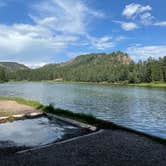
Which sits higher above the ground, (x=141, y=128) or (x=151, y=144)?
(x=151, y=144)

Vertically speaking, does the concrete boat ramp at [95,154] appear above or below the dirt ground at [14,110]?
below

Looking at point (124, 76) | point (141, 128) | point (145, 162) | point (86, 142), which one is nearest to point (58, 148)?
point (86, 142)

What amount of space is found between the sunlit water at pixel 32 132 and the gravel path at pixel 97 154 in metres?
1.76

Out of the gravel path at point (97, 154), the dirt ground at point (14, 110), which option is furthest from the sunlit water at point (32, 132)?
the dirt ground at point (14, 110)

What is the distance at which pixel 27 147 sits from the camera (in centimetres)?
1063

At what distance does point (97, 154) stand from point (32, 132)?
569 centimetres

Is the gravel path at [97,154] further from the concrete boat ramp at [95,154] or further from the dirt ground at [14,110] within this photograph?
the dirt ground at [14,110]

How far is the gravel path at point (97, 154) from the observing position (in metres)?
8.23

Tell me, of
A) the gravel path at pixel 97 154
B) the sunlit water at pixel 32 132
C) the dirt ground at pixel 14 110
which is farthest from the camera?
the dirt ground at pixel 14 110

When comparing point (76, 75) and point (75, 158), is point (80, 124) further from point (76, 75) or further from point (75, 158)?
point (76, 75)

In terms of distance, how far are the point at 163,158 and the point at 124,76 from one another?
11326cm

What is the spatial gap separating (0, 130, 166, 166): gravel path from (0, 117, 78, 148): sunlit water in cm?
176

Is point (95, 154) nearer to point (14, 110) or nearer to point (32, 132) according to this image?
point (32, 132)

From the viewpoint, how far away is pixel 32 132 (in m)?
13.7
